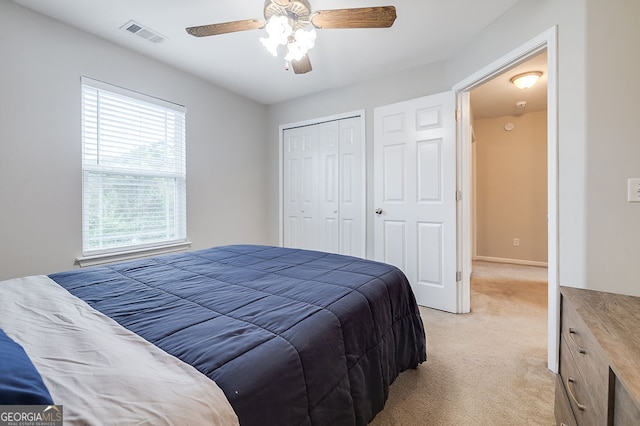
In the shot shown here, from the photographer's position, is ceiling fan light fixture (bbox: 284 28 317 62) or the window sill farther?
the window sill

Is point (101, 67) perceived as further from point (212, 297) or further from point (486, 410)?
point (486, 410)

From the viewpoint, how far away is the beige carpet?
1.42 meters

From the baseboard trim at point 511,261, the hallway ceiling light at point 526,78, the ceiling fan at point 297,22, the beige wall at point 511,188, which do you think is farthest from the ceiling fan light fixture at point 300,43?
the baseboard trim at point 511,261

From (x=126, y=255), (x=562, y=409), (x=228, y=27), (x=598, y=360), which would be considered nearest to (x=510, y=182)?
(x=562, y=409)

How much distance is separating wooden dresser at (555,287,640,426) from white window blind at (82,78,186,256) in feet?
10.4

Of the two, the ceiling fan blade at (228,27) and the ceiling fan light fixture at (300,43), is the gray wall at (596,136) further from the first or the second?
the ceiling fan blade at (228,27)

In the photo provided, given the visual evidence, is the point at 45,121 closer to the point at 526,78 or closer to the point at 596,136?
the point at 596,136

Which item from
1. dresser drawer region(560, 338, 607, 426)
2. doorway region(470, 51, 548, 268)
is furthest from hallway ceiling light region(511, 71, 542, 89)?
dresser drawer region(560, 338, 607, 426)

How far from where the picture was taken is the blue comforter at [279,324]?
744 millimetres

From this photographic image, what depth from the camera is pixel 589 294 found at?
1079mm

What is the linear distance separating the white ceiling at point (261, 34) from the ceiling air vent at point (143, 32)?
39 millimetres

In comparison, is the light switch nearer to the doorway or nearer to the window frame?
the doorway

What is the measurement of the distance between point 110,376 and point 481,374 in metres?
1.98

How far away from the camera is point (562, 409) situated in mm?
1102
